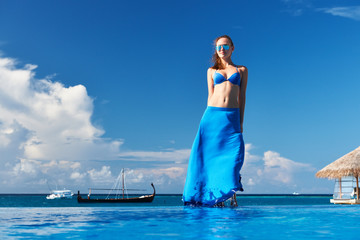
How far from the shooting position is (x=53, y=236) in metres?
5.77

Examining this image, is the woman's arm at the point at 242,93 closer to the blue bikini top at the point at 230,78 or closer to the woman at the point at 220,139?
the woman at the point at 220,139

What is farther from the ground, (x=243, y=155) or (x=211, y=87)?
(x=211, y=87)

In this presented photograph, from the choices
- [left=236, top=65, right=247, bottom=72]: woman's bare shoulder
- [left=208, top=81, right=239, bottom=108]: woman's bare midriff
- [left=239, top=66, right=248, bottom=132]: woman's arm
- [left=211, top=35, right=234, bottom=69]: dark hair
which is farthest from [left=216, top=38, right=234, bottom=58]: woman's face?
[left=208, top=81, right=239, bottom=108]: woman's bare midriff

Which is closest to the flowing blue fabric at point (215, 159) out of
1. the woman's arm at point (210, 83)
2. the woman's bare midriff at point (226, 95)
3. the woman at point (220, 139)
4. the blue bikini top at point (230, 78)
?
the woman at point (220, 139)

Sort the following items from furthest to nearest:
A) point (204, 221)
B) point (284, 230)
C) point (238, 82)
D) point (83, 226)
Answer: point (238, 82)
point (204, 221)
point (83, 226)
point (284, 230)

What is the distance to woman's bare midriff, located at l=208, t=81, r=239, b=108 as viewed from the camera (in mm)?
11164

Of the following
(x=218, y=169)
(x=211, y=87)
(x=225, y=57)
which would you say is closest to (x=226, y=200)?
(x=218, y=169)

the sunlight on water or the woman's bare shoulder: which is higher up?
the woman's bare shoulder

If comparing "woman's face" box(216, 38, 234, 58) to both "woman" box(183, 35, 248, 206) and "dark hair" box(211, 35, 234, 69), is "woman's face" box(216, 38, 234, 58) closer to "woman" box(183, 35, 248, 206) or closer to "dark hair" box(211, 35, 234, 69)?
"woman" box(183, 35, 248, 206)

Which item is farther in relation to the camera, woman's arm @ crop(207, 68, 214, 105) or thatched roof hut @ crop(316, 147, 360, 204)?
thatched roof hut @ crop(316, 147, 360, 204)

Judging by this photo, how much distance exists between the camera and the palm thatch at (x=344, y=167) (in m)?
23.1

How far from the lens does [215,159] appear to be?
11359 mm

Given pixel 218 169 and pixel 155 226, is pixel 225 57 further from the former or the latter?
pixel 155 226

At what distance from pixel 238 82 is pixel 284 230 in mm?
5537
